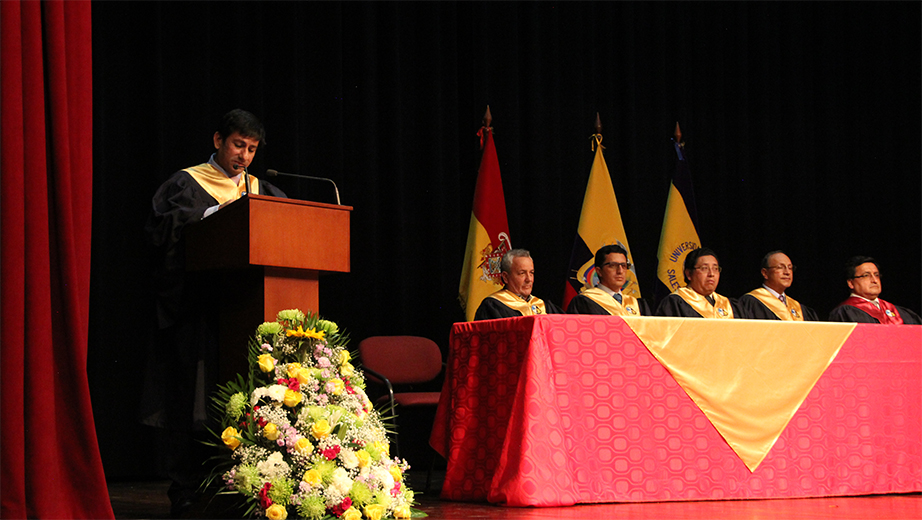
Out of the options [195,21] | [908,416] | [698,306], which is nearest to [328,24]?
[195,21]

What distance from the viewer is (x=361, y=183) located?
532 centimetres

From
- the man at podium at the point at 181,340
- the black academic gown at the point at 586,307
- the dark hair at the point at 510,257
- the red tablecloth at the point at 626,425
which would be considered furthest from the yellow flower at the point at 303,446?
the black academic gown at the point at 586,307

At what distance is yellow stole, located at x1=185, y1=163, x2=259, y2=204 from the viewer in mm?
3191

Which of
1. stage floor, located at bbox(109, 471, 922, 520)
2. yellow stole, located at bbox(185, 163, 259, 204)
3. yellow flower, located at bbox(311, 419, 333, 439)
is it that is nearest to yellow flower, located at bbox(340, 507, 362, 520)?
yellow flower, located at bbox(311, 419, 333, 439)

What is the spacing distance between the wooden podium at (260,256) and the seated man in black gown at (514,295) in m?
1.72

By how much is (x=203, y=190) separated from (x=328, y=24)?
2426 mm

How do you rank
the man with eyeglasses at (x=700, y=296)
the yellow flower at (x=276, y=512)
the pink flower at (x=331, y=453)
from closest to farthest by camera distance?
the yellow flower at (x=276, y=512) → the pink flower at (x=331, y=453) → the man with eyeglasses at (x=700, y=296)

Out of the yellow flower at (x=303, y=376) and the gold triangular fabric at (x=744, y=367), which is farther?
the gold triangular fabric at (x=744, y=367)

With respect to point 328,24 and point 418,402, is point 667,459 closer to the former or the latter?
point 418,402

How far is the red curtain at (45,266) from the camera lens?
6.72 feet

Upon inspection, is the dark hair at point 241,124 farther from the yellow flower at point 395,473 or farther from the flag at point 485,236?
the flag at point 485,236

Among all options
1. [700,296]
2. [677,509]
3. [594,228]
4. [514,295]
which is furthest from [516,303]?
[677,509]

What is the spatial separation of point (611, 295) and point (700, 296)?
56cm

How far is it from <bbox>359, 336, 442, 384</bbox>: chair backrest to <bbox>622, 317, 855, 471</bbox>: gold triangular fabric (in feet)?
5.77
